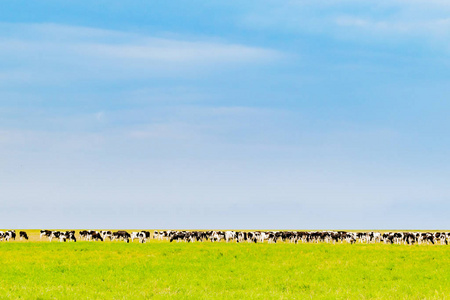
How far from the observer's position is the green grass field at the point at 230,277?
19750mm

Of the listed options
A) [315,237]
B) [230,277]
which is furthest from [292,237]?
[230,277]

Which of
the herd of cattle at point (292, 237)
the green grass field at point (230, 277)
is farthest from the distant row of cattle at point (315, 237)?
the green grass field at point (230, 277)

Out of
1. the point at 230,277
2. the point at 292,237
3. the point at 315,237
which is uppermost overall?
the point at 315,237

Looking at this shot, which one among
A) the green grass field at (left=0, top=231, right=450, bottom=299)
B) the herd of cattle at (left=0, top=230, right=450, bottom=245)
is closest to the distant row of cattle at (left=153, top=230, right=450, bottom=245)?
the herd of cattle at (left=0, top=230, right=450, bottom=245)

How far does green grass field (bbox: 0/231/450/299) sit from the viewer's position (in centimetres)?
1975

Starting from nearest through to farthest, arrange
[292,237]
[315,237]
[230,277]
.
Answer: [230,277] < [292,237] < [315,237]

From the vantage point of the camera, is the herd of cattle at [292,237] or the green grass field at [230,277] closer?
the green grass field at [230,277]

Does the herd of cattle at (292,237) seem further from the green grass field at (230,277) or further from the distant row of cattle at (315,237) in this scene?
the green grass field at (230,277)

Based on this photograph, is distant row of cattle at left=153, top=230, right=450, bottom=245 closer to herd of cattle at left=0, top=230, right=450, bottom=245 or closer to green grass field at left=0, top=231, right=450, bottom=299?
herd of cattle at left=0, top=230, right=450, bottom=245

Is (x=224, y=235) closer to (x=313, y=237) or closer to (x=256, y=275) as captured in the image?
(x=313, y=237)

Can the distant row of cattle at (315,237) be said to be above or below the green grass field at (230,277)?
above

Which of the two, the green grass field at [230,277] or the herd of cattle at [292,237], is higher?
the herd of cattle at [292,237]

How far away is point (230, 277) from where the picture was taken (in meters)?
24.7

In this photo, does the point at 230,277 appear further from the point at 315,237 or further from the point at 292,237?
the point at 315,237
